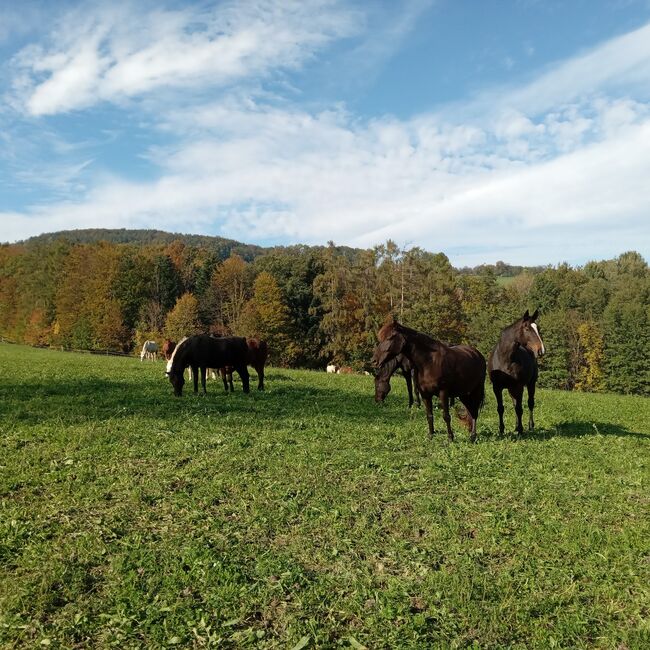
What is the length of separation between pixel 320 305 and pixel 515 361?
46.3 metres

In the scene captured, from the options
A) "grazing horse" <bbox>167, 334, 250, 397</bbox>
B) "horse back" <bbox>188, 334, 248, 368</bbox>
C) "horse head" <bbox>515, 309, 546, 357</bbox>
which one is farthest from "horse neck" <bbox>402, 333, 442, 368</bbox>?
"grazing horse" <bbox>167, 334, 250, 397</bbox>

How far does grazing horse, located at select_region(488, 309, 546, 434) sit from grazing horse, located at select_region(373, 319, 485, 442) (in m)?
Answer: 1.43

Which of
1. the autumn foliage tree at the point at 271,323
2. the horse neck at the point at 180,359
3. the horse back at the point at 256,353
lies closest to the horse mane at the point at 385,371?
the horse neck at the point at 180,359

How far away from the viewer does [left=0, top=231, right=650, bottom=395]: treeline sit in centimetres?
5078

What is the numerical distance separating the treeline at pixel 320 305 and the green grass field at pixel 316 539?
39.0 meters

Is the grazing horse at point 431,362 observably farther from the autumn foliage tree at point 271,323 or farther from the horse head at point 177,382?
the autumn foliage tree at point 271,323

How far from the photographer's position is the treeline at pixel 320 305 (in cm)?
5078

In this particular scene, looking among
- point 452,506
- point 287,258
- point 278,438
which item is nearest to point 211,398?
point 278,438

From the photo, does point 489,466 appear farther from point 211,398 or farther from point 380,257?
point 380,257

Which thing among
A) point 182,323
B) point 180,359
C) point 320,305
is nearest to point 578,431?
point 180,359

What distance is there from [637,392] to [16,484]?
202 ft

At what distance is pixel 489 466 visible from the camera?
8.29 m

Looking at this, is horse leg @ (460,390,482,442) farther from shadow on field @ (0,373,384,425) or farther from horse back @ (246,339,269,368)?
horse back @ (246,339,269,368)

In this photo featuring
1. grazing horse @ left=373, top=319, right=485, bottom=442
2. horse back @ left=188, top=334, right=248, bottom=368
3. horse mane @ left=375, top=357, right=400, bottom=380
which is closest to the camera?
Result: grazing horse @ left=373, top=319, right=485, bottom=442
